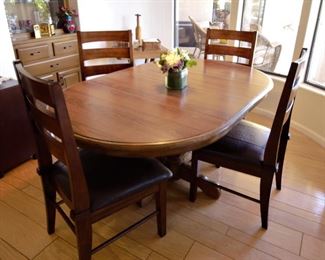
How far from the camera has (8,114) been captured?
2.11 meters

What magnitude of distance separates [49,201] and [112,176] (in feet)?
1.51

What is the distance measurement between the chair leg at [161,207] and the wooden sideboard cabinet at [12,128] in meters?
1.25

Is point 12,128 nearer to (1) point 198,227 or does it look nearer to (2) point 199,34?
(1) point 198,227

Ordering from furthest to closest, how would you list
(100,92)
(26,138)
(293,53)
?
(293,53) < (26,138) < (100,92)

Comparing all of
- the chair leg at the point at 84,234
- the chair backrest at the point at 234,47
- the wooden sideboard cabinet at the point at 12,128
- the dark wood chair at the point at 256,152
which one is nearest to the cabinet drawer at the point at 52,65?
the wooden sideboard cabinet at the point at 12,128

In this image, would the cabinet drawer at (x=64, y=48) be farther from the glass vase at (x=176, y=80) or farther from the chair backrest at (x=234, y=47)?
the glass vase at (x=176, y=80)

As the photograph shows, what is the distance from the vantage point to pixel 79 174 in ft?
3.69

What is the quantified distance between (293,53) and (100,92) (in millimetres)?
2119

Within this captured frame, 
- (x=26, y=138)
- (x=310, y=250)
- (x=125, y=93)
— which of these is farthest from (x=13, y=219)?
(x=310, y=250)

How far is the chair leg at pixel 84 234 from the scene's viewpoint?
1.21m

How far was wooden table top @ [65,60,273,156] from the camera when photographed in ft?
3.78

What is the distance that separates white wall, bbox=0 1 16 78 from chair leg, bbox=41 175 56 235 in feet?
4.53

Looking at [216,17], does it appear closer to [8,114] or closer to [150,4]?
[150,4]

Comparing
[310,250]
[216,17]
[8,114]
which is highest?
[216,17]
